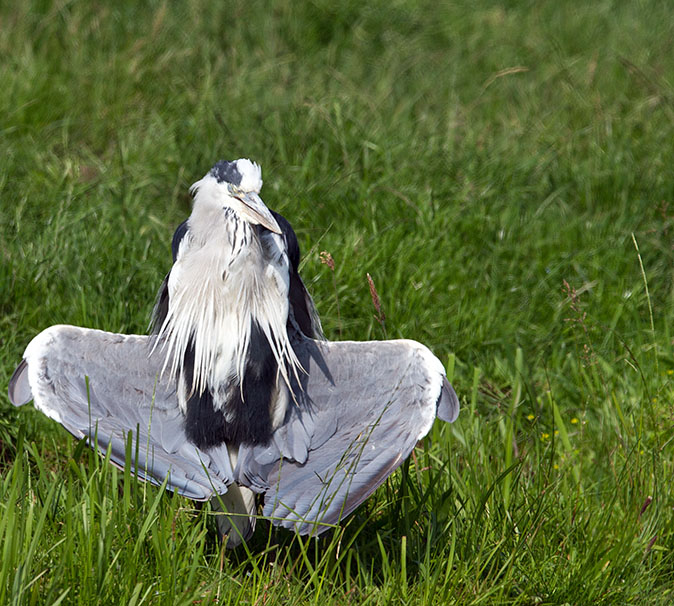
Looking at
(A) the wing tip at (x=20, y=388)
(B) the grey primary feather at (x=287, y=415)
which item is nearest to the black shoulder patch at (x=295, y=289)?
(B) the grey primary feather at (x=287, y=415)

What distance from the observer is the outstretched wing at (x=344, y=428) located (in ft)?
8.95

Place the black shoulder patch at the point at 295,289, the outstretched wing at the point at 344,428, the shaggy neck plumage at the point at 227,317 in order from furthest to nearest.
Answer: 1. the black shoulder patch at the point at 295,289
2. the shaggy neck plumage at the point at 227,317
3. the outstretched wing at the point at 344,428

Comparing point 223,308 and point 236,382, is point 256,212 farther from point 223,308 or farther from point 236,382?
point 236,382

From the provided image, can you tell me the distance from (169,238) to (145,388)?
1.43 m

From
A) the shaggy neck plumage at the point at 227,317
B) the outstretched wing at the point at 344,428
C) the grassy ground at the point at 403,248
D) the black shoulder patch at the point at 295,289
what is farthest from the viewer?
the black shoulder patch at the point at 295,289

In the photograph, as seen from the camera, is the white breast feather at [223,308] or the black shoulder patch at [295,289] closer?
the white breast feather at [223,308]

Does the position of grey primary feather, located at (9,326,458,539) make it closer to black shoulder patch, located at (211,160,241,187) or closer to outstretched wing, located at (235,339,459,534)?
outstretched wing, located at (235,339,459,534)

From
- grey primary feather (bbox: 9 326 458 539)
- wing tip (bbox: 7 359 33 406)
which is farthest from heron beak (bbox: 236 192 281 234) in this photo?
wing tip (bbox: 7 359 33 406)

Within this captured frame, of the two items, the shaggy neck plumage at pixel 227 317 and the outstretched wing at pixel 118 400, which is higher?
the shaggy neck plumage at pixel 227 317

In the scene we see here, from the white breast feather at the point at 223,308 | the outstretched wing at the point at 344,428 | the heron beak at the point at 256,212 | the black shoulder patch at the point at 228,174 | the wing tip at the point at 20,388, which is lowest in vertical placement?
the outstretched wing at the point at 344,428

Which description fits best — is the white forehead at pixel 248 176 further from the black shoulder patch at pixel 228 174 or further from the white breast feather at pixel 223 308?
the white breast feather at pixel 223 308

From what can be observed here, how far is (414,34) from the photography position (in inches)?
276

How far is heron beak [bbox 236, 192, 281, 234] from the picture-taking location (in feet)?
9.66

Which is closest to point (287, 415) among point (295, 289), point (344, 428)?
point (344, 428)
